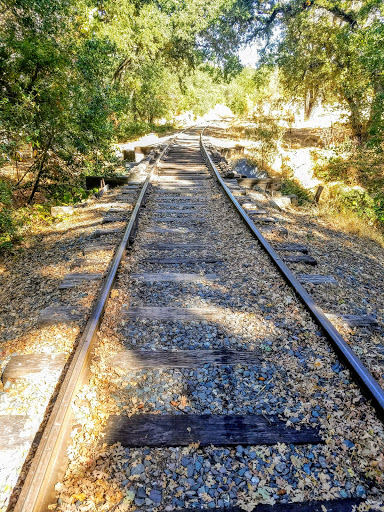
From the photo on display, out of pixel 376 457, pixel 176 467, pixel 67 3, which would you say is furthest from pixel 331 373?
pixel 67 3

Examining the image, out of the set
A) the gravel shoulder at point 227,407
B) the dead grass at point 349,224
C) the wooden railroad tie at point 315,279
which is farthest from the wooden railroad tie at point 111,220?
the dead grass at point 349,224

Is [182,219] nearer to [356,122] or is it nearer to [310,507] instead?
[310,507]

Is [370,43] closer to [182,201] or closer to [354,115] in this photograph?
[354,115]

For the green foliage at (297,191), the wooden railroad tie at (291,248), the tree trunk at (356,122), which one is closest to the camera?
the wooden railroad tie at (291,248)

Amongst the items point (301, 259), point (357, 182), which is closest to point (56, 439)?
point (301, 259)

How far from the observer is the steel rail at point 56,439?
59.0 inches

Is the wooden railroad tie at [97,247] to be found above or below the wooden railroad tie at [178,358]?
above

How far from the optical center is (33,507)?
4.72 ft

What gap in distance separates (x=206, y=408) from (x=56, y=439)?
94cm

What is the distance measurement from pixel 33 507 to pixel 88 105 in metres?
8.94

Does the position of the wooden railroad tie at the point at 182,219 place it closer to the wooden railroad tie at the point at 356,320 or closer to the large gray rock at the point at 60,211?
the large gray rock at the point at 60,211

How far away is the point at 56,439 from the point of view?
1.72m

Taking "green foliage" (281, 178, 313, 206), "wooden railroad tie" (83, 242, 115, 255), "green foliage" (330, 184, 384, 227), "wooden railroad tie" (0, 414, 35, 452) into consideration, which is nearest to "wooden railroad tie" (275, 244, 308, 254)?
"wooden railroad tie" (83, 242, 115, 255)

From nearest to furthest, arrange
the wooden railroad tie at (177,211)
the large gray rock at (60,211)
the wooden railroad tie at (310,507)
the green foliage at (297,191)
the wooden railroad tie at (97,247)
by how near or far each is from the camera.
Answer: the wooden railroad tie at (310,507) < the wooden railroad tie at (97,247) < the wooden railroad tie at (177,211) < the large gray rock at (60,211) < the green foliage at (297,191)
